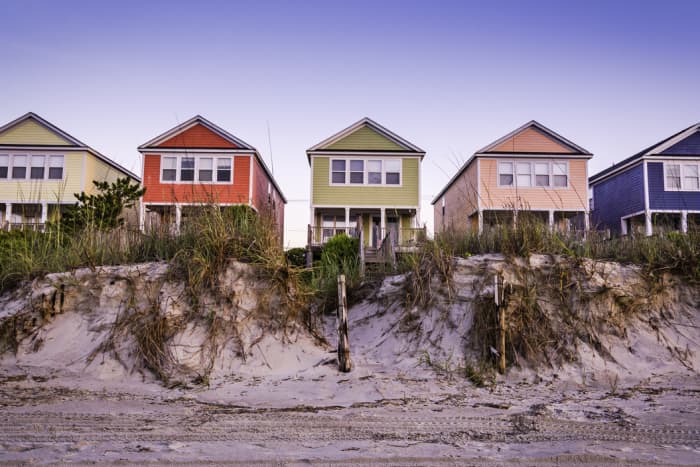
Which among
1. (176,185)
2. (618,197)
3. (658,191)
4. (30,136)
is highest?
(30,136)

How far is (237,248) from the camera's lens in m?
8.51

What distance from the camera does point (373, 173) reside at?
1014 inches

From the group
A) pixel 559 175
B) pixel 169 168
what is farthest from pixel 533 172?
pixel 169 168

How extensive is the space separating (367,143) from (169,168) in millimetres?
9700

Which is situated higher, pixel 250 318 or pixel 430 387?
pixel 250 318

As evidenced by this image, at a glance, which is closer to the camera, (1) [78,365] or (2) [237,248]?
(1) [78,365]

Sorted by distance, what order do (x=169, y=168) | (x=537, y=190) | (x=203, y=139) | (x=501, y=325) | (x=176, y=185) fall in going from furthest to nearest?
(x=537, y=190)
(x=203, y=139)
(x=169, y=168)
(x=176, y=185)
(x=501, y=325)

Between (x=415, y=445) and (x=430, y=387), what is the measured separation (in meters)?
2.45

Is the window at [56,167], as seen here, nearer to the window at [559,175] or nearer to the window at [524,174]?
the window at [524,174]

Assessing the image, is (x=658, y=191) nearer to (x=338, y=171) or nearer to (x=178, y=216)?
(x=338, y=171)

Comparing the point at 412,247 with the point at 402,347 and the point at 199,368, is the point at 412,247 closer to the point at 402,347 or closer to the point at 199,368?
the point at 402,347

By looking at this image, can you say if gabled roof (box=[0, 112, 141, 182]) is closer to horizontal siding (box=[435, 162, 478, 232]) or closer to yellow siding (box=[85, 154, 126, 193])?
yellow siding (box=[85, 154, 126, 193])

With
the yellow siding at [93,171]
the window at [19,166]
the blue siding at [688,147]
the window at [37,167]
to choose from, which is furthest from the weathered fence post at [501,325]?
the window at [19,166]

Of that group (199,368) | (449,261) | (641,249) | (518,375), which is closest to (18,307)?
(199,368)
